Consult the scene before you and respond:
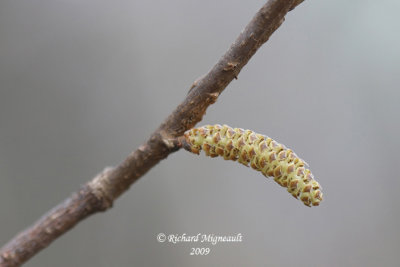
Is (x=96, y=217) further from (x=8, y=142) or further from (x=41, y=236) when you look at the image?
(x=41, y=236)

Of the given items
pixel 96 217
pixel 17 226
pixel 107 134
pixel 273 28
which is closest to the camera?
pixel 273 28

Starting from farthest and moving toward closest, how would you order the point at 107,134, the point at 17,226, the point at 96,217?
the point at 107,134, the point at 96,217, the point at 17,226

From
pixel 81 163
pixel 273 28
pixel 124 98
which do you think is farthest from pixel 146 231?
pixel 273 28

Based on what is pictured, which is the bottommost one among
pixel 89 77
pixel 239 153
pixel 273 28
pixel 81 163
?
pixel 239 153
